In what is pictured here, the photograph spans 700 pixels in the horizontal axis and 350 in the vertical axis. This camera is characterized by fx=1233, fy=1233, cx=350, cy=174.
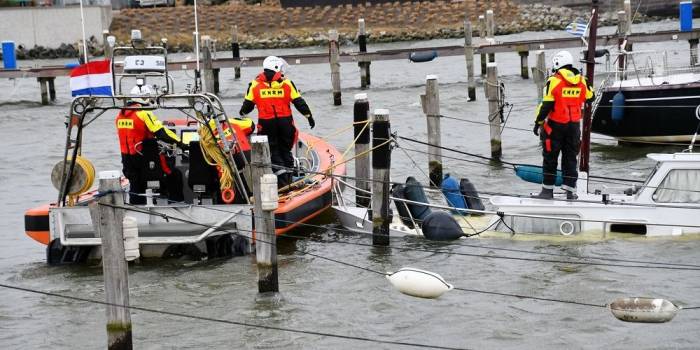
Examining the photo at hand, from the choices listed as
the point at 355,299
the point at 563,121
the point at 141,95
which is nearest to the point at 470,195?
the point at 563,121

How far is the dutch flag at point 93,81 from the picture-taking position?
13.0 m

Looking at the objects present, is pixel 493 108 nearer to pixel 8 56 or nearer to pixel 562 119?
pixel 562 119

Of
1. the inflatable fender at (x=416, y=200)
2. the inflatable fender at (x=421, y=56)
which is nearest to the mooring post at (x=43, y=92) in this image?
the inflatable fender at (x=421, y=56)

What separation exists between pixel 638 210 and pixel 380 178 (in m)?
2.78

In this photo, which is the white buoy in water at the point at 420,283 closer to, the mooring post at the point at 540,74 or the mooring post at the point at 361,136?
the mooring post at the point at 361,136

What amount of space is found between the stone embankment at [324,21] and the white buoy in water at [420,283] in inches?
1610

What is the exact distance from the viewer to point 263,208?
429 inches

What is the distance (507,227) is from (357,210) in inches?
80.9

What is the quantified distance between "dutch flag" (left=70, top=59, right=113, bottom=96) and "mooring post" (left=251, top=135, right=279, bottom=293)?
8.43 feet

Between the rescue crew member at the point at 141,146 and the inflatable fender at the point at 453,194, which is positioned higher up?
the rescue crew member at the point at 141,146

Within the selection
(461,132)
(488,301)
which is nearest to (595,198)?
(488,301)

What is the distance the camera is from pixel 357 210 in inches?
584

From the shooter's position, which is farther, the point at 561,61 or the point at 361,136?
the point at 361,136

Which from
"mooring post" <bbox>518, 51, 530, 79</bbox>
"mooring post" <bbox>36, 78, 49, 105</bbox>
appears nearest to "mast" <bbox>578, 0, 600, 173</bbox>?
"mooring post" <bbox>518, 51, 530, 79</bbox>
